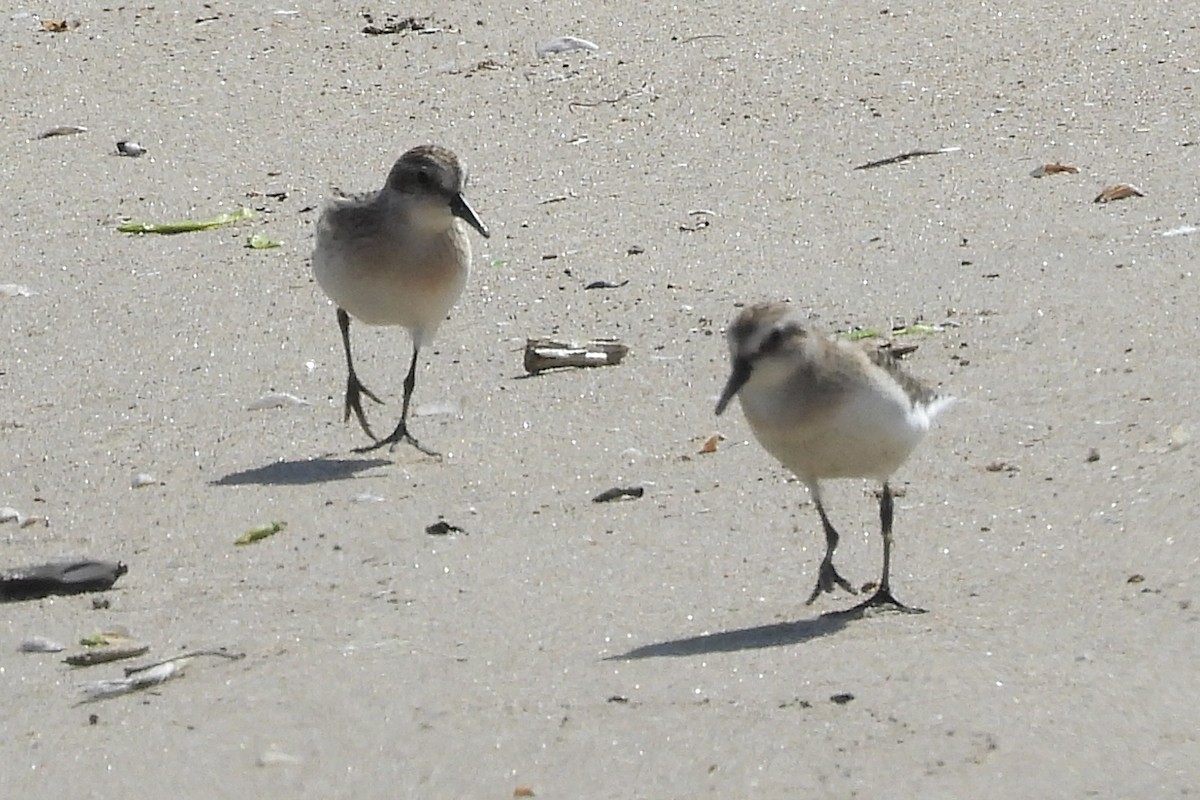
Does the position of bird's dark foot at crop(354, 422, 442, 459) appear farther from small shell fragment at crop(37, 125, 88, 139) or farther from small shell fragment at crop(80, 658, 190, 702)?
small shell fragment at crop(37, 125, 88, 139)

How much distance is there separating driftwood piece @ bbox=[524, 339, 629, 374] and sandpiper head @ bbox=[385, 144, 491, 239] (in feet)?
1.59

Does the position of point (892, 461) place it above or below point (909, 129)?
Answer: above

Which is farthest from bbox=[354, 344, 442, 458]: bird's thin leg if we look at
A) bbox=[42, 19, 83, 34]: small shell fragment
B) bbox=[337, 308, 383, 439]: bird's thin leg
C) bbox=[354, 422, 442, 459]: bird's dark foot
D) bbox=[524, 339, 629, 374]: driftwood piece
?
bbox=[42, 19, 83, 34]: small shell fragment

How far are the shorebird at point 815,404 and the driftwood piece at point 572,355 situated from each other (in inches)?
96.8

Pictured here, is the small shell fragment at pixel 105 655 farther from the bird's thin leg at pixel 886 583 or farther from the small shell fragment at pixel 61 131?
the small shell fragment at pixel 61 131

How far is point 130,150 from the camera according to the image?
12.3 metres

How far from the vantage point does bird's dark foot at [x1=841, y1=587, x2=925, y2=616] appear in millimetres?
6156

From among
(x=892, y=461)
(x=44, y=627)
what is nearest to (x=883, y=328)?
(x=892, y=461)

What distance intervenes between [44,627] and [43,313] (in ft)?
12.4

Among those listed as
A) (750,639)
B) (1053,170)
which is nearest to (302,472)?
(750,639)

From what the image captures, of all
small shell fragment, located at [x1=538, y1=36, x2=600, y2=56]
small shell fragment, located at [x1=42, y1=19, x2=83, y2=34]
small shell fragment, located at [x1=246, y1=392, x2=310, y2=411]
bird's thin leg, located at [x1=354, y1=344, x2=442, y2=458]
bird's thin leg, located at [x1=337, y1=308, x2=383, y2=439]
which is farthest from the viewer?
small shell fragment, located at [x1=42, y1=19, x2=83, y2=34]

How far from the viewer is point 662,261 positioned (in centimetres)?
995

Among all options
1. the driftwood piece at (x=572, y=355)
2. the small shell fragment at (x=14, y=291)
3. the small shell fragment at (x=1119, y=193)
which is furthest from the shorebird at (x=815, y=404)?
the small shell fragment at (x=14, y=291)

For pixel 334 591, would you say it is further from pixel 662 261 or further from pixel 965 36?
pixel 965 36
